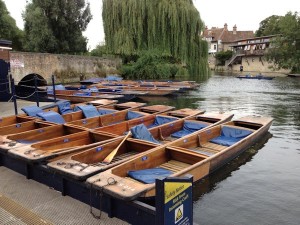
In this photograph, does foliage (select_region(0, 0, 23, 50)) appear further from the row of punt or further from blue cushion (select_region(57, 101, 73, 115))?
the row of punt

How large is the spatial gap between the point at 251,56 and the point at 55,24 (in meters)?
31.6

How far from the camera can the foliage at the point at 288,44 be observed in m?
36.6

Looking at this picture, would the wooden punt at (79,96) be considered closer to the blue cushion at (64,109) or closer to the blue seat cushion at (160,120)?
the blue cushion at (64,109)

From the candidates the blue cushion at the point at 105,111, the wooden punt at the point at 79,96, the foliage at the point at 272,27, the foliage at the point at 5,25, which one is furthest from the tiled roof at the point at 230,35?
the blue cushion at the point at 105,111

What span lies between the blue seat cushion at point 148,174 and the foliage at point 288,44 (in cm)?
3701

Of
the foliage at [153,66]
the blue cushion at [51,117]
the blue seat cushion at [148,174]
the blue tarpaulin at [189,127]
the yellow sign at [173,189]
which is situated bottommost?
the blue seat cushion at [148,174]

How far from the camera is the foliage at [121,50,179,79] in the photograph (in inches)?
1014

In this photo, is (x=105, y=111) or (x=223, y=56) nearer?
(x=105, y=111)

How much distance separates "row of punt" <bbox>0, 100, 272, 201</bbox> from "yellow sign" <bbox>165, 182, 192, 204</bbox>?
801 millimetres

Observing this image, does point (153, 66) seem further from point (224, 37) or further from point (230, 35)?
point (230, 35)

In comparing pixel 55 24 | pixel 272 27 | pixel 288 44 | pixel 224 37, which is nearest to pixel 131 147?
pixel 55 24

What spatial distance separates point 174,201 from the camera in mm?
2705

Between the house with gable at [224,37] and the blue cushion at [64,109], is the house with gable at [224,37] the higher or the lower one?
the higher one

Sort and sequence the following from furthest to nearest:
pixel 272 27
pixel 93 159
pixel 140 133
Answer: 1. pixel 272 27
2. pixel 140 133
3. pixel 93 159
